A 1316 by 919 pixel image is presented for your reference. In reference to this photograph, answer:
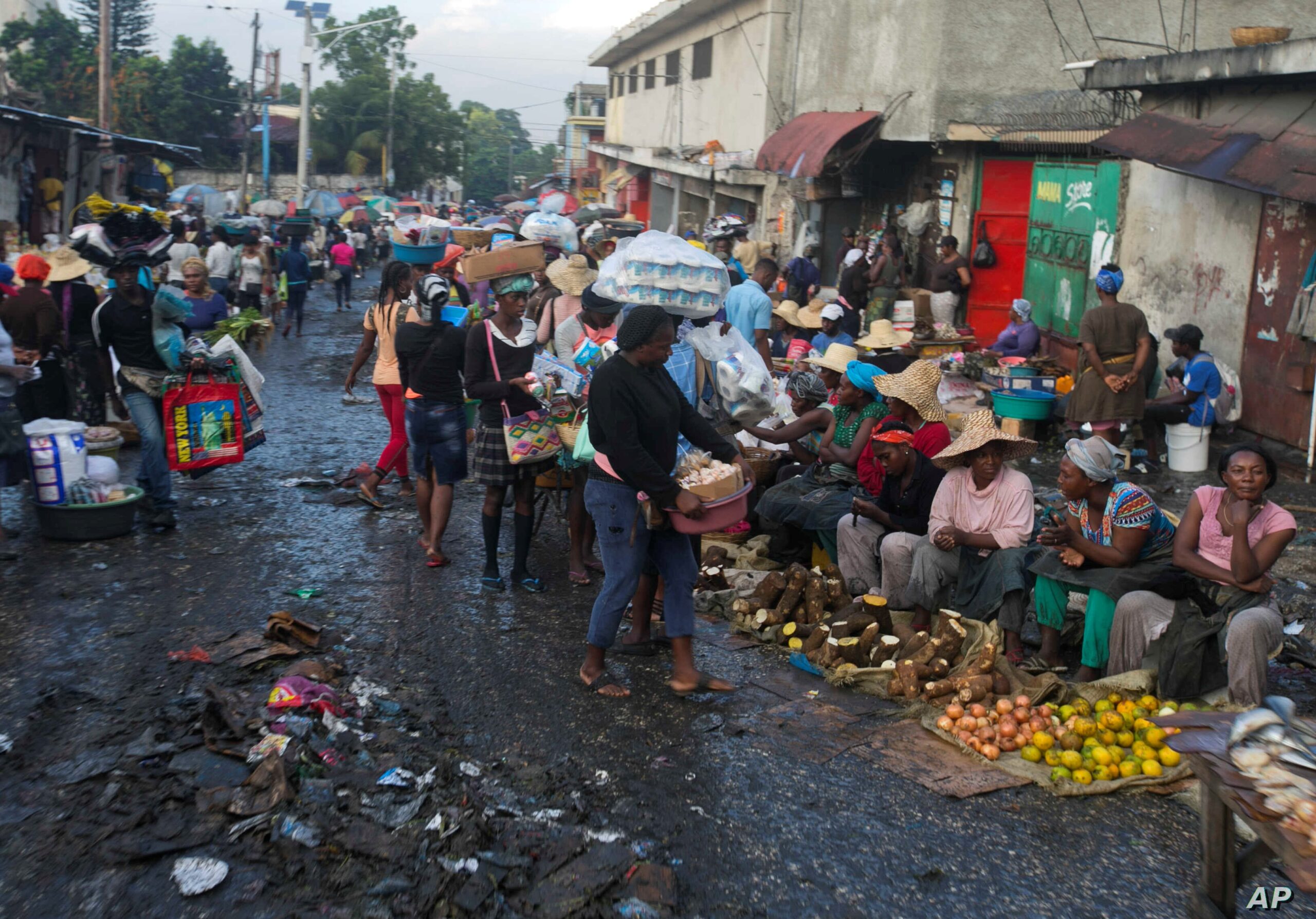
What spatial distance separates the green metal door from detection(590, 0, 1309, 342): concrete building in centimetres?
3

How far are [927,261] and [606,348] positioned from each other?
12.5m

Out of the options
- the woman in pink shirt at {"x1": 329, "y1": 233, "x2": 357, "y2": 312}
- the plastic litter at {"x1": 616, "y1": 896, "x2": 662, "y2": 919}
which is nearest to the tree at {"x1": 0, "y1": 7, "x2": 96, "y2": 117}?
the woman in pink shirt at {"x1": 329, "y1": 233, "x2": 357, "y2": 312}

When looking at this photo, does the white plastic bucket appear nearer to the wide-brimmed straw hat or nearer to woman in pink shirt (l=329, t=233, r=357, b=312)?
the wide-brimmed straw hat

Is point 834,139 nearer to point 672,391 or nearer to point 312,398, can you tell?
point 312,398

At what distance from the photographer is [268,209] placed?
33.5 metres

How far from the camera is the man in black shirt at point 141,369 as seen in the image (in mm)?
8000

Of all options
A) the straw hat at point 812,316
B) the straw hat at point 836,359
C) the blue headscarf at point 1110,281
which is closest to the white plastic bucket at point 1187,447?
the blue headscarf at point 1110,281

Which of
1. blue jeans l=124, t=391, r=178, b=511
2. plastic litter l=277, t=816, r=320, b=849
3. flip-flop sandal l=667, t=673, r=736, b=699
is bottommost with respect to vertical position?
plastic litter l=277, t=816, r=320, b=849

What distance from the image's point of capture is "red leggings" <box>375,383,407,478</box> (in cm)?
906

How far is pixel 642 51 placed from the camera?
3988 centimetres

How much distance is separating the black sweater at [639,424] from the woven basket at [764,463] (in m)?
2.47

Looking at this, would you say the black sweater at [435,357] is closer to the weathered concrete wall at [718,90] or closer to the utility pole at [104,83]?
the weathered concrete wall at [718,90]

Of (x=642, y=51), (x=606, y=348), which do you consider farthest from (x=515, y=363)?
(x=642, y=51)

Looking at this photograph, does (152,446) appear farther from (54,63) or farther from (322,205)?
(54,63)
